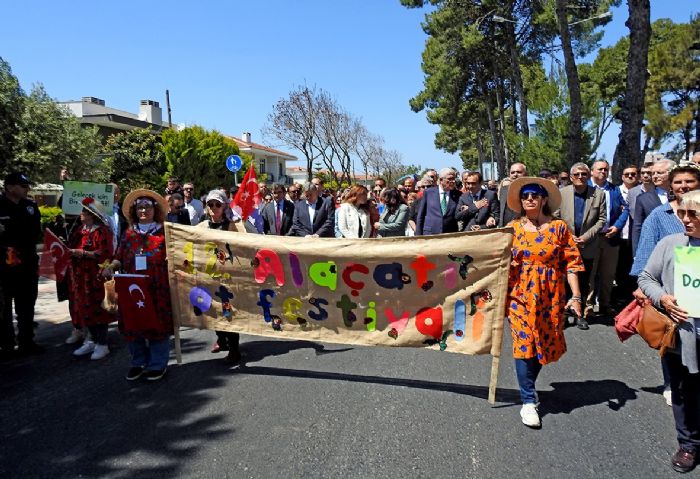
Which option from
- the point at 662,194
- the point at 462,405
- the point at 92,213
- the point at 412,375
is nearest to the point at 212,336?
the point at 92,213

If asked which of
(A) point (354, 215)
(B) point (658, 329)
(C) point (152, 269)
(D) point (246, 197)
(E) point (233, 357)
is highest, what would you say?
(D) point (246, 197)

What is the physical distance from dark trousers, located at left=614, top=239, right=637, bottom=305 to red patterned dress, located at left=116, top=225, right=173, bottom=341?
228 inches

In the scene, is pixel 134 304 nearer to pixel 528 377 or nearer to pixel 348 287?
pixel 348 287

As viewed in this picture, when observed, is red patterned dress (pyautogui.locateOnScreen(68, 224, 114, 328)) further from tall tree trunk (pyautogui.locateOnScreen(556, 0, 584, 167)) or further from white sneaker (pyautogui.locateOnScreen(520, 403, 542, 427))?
tall tree trunk (pyautogui.locateOnScreen(556, 0, 584, 167))

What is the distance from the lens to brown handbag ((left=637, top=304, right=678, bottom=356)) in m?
2.83

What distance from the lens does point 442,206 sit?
691 cm

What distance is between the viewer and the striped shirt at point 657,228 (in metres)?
3.54

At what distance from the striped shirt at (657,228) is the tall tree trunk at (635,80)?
7.63 metres

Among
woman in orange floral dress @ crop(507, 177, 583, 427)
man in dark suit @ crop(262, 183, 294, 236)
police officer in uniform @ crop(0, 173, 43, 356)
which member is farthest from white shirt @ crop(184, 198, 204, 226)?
woman in orange floral dress @ crop(507, 177, 583, 427)

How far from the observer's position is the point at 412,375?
14.7ft

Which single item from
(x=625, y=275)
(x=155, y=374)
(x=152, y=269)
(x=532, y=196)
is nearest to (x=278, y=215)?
(x=152, y=269)

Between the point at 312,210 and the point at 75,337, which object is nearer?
the point at 75,337

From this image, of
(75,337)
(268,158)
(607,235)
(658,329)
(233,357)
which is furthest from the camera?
(268,158)

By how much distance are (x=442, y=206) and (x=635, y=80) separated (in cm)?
660
